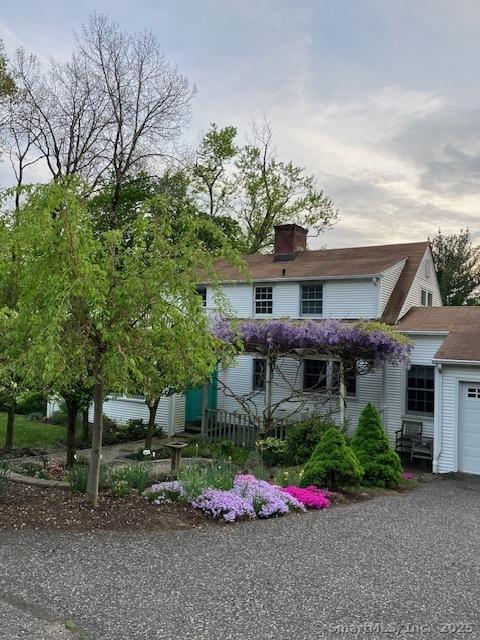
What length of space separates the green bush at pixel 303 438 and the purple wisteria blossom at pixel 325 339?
223 centimetres

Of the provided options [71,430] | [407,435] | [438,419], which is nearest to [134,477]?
[71,430]

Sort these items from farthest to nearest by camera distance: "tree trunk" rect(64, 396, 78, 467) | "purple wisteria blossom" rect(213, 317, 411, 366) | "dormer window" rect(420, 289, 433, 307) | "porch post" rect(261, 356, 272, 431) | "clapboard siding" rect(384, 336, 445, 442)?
"dormer window" rect(420, 289, 433, 307) → "clapboard siding" rect(384, 336, 445, 442) → "porch post" rect(261, 356, 272, 431) → "purple wisteria blossom" rect(213, 317, 411, 366) → "tree trunk" rect(64, 396, 78, 467)

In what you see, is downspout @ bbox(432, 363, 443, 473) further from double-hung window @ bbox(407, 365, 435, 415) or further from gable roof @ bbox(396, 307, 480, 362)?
double-hung window @ bbox(407, 365, 435, 415)

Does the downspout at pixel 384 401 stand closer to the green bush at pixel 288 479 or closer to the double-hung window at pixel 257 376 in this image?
the double-hung window at pixel 257 376

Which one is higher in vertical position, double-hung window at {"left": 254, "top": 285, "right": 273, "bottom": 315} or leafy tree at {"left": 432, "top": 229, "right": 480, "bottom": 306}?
leafy tree at {"left": 432, "top": 229, "right": 480, "bottom": 306}

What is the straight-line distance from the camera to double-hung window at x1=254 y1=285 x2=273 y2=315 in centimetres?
Result: 1931

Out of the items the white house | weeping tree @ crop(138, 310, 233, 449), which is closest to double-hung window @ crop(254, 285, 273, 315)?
the white house

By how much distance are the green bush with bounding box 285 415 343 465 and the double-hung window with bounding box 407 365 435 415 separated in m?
3.32

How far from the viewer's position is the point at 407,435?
15.3 m

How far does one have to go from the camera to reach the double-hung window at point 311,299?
18328 millimetres

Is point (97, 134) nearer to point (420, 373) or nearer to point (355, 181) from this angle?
point (355, 181)

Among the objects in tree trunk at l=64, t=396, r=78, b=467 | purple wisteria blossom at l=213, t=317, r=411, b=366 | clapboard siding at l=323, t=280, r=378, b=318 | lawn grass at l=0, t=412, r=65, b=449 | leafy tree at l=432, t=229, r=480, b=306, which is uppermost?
leafy tree at l=432, t=229, r=480, b=306

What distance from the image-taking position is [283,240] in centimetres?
2180

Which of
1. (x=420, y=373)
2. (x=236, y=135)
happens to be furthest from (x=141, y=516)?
(x=236, y=135)
